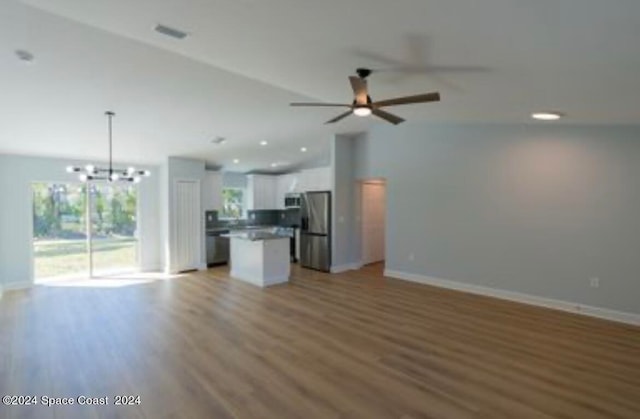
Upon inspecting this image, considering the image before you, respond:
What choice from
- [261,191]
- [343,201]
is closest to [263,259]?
[343,201]

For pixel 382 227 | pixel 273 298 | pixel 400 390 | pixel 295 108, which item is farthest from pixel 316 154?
pixel 400 390

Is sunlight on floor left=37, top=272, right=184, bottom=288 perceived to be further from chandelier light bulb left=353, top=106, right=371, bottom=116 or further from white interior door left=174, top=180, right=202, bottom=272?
chandelier light bulb left=353, top=106, right=371, bottom=116

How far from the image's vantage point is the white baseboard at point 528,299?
4.66 meters

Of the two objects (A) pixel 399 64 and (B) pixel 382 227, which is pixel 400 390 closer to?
(A) pixel 399 64

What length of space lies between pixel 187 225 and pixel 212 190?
1.28 m

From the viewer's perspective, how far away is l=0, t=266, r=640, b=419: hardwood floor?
2766mm

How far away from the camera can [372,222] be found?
884 centimetres

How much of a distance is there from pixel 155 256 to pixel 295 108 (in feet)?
17.0

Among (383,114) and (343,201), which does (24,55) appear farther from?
(343,201)

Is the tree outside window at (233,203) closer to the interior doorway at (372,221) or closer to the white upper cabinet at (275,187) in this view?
the white upper cabinet at (275,187)

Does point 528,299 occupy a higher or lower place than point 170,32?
lower

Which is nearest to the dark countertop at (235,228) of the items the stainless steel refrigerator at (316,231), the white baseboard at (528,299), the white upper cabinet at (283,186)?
the white upper cabinet at (283,186)

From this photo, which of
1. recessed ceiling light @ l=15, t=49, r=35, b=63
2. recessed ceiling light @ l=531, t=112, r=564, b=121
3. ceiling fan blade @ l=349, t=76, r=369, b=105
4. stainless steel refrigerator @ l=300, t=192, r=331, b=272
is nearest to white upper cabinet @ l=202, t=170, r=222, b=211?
stainless steel refrigerator @ l=300, t=192, r=331, b=272

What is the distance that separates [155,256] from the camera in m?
8.38
